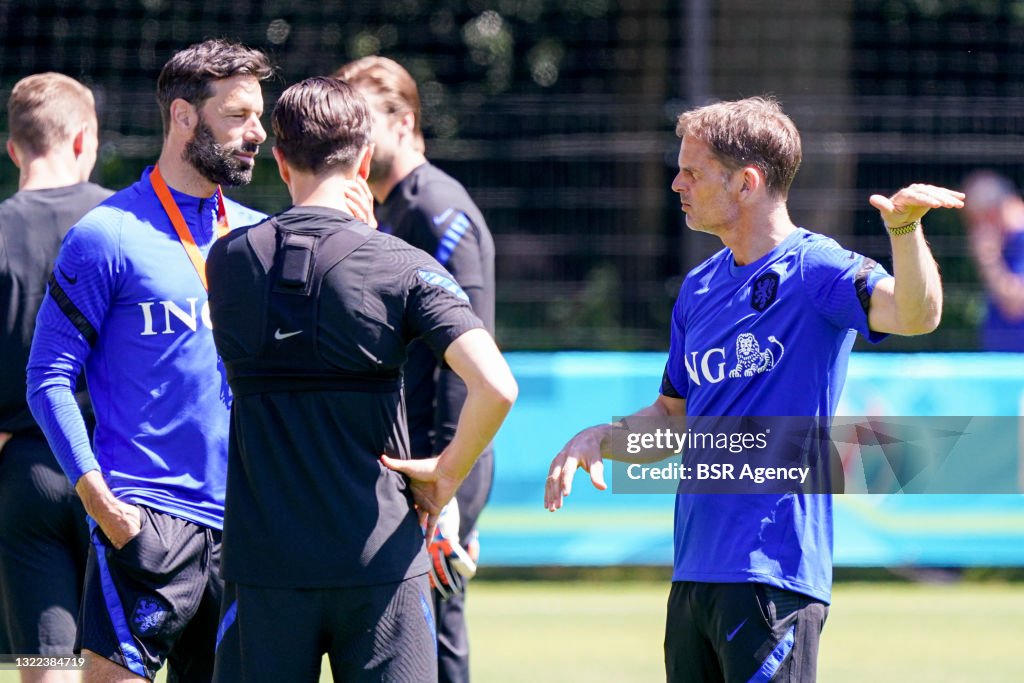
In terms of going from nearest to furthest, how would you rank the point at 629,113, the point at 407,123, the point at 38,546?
the point at 38,546 < the point at 407,123 < the point at 629,113

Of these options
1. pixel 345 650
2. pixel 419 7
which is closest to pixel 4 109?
pixel 419 7

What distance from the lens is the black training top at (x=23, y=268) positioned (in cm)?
477

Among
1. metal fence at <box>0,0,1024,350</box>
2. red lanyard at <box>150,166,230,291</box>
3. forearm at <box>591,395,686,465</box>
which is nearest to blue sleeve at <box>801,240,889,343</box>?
forearm at <box>591,395,686,465</box>

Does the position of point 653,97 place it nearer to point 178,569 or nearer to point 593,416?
point 593,416

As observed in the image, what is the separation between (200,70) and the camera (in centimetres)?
438

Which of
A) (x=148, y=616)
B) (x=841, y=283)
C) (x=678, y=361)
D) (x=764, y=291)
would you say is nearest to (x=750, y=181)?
(x=764, y=291)

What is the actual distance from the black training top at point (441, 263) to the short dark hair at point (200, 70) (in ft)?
2.85

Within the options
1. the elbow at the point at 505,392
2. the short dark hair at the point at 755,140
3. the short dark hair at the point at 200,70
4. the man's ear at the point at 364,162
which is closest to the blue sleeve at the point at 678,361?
the short dark hair at the point at 755,140

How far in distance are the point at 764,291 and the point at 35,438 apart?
251cm

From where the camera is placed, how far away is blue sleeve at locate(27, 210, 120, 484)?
159 inches

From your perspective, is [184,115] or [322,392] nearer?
[322,392]

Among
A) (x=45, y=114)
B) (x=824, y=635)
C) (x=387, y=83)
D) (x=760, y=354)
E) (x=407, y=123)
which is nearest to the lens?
(x=760, y=354)

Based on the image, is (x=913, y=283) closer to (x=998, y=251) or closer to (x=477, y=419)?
(x=477, y=419)

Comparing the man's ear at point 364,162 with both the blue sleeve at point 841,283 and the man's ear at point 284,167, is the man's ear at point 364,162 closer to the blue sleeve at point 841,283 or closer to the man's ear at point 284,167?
the man's ear at point 284,167
